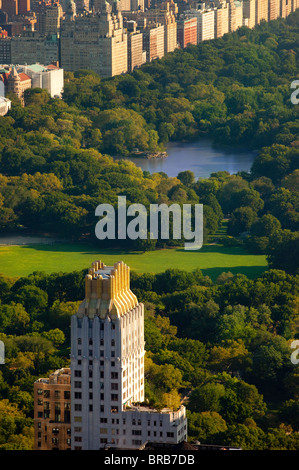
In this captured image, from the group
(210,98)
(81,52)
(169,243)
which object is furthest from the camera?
(81,52)

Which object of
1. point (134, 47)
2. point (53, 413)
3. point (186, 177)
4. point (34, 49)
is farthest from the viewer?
point (134, 47)

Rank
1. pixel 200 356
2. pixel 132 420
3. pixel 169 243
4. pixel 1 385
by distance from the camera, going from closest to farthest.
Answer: pixel 132 420, pixel 1 385, pixel 200 356, pixel 169 243

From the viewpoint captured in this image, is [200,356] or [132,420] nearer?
[132,420]

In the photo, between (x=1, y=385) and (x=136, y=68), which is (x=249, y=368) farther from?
(x=136, y=68)

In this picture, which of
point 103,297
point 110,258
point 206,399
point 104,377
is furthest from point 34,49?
point 104,377

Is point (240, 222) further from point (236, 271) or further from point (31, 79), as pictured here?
point (31, 79)

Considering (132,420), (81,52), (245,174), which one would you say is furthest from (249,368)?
(81,52)

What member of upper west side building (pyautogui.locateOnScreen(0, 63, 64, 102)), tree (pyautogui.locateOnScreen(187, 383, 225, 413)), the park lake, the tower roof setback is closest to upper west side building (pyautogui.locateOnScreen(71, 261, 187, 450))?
the tower roof setback
